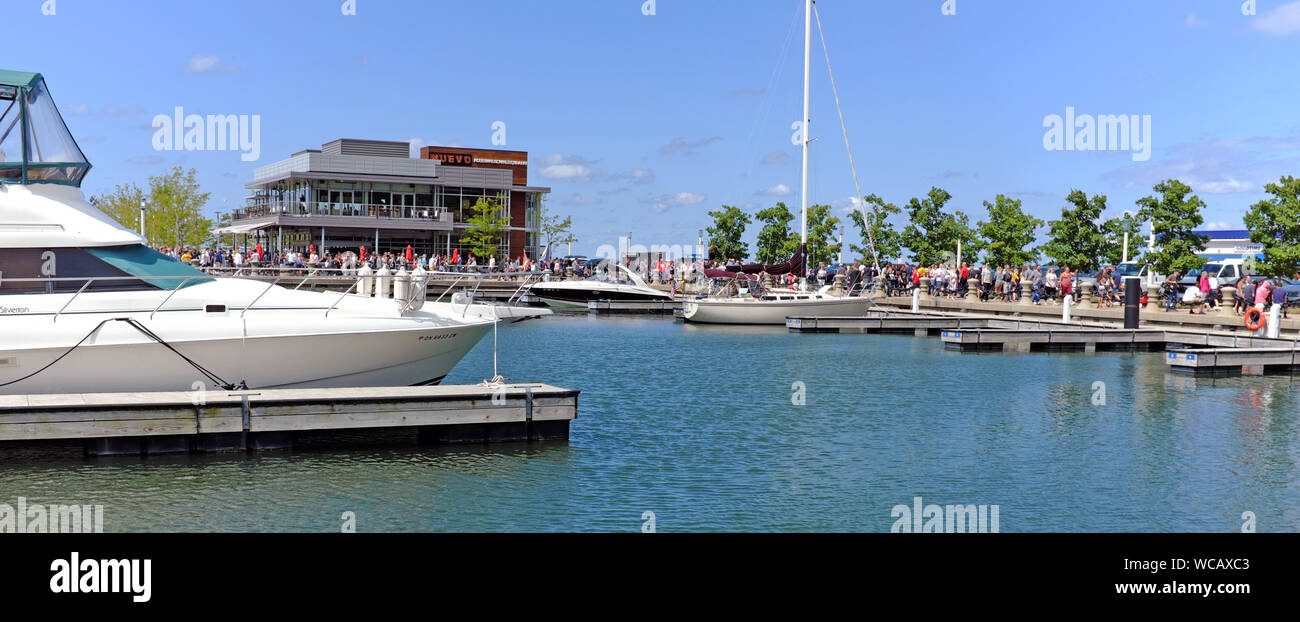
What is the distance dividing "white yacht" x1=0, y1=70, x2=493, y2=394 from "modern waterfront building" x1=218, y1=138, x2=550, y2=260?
179ft

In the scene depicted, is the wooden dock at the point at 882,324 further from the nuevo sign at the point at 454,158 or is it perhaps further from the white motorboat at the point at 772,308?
the nuevo sign at the point at 454,158

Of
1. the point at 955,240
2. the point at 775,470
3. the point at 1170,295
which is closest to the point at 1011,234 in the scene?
the point at 955,240

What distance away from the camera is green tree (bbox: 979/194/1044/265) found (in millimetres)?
63469

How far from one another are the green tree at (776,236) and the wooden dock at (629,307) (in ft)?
75.9

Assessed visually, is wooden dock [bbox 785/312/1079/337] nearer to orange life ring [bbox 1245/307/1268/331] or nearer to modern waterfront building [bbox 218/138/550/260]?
orange life ring [bbox 1245/307/1268/331]

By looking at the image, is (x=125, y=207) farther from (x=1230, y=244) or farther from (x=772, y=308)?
(x=1230, y=244)

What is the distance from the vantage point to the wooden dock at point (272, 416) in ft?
39.1

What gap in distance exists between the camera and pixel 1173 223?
52.5 metres

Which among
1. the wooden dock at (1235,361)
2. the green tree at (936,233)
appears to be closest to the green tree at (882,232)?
the green tree at (936,233)

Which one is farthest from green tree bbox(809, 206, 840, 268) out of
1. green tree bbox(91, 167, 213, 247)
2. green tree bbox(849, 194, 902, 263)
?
green tree bbox(91, 167, 213, 247)

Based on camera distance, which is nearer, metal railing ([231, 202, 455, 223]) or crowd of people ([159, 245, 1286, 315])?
crowd of people ([159, 245, 1286, 315])
